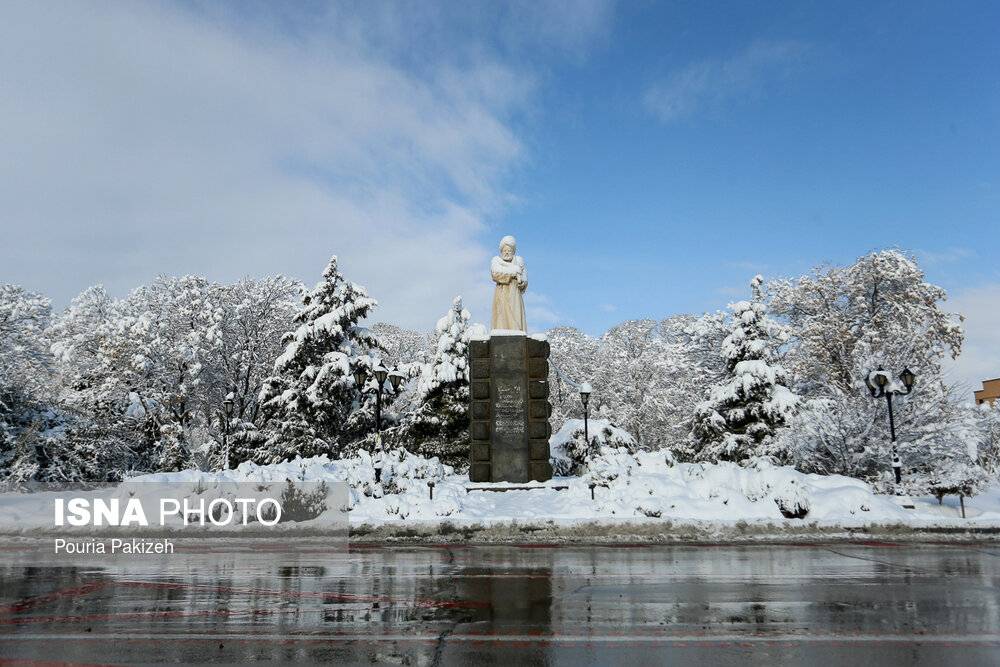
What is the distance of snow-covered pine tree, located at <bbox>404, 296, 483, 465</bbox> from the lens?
2712 centimetres

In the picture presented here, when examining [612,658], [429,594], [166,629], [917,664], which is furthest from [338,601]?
[917,664]

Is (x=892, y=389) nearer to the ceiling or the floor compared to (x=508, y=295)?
nearer to the floor

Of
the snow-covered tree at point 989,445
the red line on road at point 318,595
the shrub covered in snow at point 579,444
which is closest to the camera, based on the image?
the red line on road at point 318,595

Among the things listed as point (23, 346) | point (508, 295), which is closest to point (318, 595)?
point (508, 295)

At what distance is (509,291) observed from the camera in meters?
20.5

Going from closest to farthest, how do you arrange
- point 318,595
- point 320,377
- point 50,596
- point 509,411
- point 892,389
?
point 318,595 → point 50,596 → point 892,389 → point 509,411 → point 320,377

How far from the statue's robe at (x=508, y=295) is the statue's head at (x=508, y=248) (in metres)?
0.26

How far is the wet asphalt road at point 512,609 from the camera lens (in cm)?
518

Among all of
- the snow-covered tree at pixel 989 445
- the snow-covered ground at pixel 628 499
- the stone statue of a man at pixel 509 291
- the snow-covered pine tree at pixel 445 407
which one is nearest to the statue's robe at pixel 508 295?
the stone statue of a man at pixel 509 291

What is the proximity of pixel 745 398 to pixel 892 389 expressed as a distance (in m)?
11.4

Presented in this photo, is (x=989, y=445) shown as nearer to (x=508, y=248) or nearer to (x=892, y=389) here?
(x=892, y=389)

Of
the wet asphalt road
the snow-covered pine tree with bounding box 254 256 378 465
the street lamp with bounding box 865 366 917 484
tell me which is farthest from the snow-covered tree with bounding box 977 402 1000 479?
the snow-covered pine tree with bounding box 254 256 378 465

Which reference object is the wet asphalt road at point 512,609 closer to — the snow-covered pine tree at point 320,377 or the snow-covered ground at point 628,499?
the snow-covered ground at point 628,499

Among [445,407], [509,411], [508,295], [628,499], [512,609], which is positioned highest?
[508,295]
